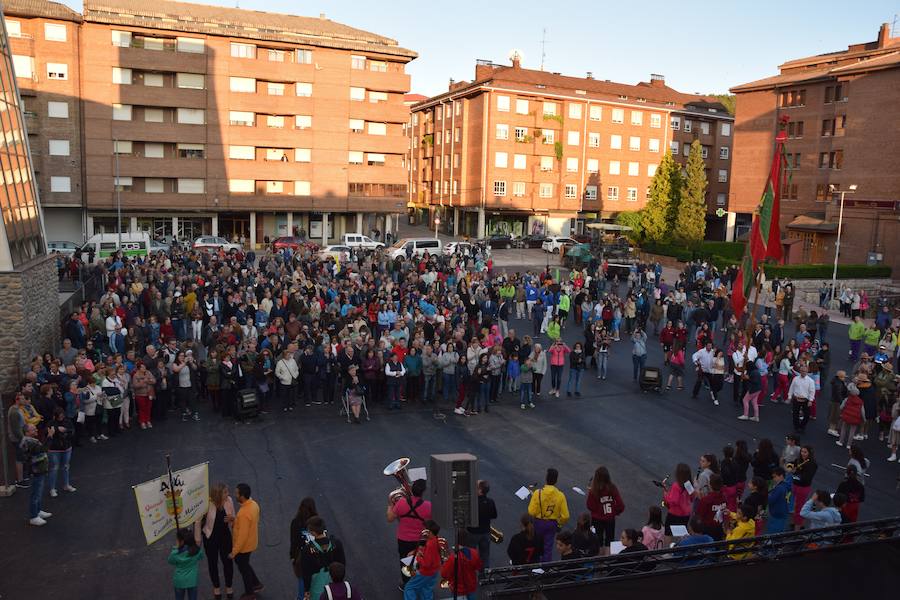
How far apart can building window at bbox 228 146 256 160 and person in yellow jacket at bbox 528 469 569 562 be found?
171ft

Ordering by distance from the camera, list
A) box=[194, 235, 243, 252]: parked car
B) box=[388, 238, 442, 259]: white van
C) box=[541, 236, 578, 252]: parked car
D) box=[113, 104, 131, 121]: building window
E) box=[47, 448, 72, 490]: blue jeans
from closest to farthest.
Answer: box=[47, 448, 72, 490]: blue jeans < box=[388, 238, 442, 259]: white van < box=[194, 235, 243, 252]: parked car < box=[113, 104, 131, 121]: building window < box=[541, 236, 578, 252]: parked car

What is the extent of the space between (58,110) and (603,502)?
53.8 meters

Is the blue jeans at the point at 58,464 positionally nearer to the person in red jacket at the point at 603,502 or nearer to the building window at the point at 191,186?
the person in red jacket at the point at 603,502

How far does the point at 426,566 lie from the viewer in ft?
26.5

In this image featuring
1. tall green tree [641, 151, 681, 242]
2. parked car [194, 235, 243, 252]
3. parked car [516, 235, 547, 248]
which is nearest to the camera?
parked car [194, 235, 243, 252]

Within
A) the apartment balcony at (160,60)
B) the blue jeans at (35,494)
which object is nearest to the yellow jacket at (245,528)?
the blue jeans at (35,494)

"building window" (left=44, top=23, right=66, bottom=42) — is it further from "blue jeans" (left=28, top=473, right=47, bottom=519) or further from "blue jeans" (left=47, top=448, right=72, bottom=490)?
"blue jeans" (left=28, top=473, right=47, bottom=519)

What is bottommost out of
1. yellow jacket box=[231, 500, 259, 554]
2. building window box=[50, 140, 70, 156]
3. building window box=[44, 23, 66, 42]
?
yellow jacket box=[231, 500, 259, 554]

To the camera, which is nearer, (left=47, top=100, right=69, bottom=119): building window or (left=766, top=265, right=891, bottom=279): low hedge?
(left=766, top=265, right=891, bottom=279): low hedge

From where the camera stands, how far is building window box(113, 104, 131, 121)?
174ft

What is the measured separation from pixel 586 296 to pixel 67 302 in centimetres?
1784

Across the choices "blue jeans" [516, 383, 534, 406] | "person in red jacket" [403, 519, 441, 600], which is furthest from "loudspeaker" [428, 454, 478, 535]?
"blue jeans" [516, 383, 534, 406]

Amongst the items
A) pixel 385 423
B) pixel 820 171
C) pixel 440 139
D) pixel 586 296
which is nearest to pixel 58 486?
pixel 385 423

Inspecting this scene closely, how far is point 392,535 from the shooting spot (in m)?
11.2
